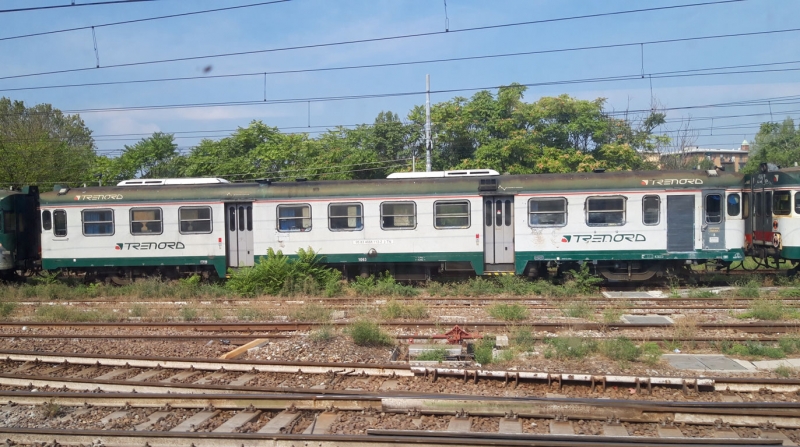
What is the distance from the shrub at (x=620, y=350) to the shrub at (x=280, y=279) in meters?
8.37

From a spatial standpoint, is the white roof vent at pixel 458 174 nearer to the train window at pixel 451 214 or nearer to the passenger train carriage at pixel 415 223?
the passenger train carriage at pixel 415 223

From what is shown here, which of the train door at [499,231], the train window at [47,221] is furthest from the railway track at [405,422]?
the train window at [47,221]

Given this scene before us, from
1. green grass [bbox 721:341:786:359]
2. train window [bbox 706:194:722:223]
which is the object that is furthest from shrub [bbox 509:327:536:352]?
train window [bbox 706:194:722:223]

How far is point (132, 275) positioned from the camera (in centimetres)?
1905

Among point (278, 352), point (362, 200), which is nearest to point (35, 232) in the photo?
point (362, 200)

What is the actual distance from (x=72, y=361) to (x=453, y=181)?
10.4 m

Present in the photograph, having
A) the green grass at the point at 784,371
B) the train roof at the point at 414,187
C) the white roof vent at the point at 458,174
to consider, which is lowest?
the green grass at the point at 784,371

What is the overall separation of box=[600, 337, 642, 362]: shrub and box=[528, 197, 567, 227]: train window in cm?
721

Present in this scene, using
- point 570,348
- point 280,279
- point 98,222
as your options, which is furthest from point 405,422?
point 98,222

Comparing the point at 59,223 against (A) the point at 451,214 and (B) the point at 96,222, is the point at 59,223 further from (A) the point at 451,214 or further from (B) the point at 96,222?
(A) the point at 451,214

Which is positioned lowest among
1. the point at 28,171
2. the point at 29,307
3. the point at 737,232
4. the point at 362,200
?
the point at 29,307

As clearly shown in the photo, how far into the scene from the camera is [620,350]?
9.41 metres

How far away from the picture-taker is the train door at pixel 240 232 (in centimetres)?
1808

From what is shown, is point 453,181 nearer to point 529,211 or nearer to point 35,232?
point 529,211
